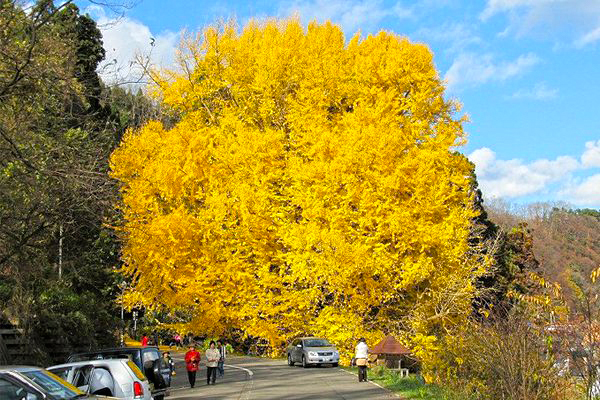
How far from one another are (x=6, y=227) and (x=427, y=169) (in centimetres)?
1901

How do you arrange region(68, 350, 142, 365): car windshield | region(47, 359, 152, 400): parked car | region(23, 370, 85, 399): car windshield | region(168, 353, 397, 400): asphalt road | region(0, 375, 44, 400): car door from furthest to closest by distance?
region(168, 353, 397, 400): asphalt road, region(68, 350, 142, 365): car windshield, region(47, 359, 152, 400): parked car, region(23, 370, 85, 399): car windshield, region(0, 375, 44, 400): car door

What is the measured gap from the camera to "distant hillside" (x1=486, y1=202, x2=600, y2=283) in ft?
291

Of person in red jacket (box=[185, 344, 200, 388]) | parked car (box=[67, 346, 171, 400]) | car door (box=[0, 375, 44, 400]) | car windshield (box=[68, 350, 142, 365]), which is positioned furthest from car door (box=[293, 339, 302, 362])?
car door (box=[0, 375, 44, 400])

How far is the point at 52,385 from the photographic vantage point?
1024 centimetres

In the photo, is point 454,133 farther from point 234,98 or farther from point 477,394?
point 477,394

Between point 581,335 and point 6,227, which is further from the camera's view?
point 6,227

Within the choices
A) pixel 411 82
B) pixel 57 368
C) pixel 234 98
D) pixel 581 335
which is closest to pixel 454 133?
pixel 411 82

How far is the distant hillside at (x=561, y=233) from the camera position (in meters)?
88.8

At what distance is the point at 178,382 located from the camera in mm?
28719

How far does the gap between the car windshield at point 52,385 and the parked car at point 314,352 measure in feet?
76.1

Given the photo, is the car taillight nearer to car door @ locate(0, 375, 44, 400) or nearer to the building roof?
car door @ locate(0, 375, 44, 400)

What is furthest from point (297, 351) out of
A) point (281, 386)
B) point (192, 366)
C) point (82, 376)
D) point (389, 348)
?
point (82, 376)

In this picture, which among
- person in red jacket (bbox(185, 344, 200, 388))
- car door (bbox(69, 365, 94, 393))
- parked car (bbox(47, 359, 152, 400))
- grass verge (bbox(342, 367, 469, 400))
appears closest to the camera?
parked car (bbox(47, 359, 152, 400))

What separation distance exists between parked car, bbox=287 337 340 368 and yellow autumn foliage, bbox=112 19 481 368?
0.74 metres
